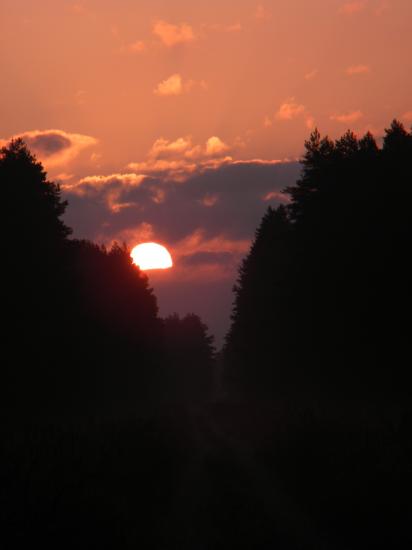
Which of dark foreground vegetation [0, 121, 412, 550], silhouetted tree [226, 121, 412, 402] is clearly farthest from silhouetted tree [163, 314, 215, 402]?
silhouetted tree [226, 121, 412, 402]

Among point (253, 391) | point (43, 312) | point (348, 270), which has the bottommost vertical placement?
point (253, 391)

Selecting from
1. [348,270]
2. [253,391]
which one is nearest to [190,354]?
[253,391]

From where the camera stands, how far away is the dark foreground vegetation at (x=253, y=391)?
10734mm

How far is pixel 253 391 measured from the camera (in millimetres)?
53688

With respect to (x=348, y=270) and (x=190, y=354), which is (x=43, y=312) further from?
(x=190, y=354)

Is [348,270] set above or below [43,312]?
above

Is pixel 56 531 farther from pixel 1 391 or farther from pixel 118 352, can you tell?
pixel 118 352

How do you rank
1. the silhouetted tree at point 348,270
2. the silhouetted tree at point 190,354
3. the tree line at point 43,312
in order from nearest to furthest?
the tree line at point 43,312 < the silhouetted tree at point 348,270 < the silhouetted tree at point 190,354

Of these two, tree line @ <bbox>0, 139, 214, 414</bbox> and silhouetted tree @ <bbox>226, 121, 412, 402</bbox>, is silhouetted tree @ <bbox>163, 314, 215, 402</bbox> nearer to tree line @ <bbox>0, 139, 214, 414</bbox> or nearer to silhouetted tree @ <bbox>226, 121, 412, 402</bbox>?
tree line @ <bbox>0, 139, 214, 414</bbox>

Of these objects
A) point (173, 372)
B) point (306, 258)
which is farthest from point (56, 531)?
point (173, 372)

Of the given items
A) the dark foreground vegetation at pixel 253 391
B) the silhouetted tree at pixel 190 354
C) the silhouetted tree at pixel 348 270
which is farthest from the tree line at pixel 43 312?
the silhouetted tree at pixel 190 354

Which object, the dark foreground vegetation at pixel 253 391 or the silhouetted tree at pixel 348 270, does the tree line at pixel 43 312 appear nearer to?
the dark foreground vegetation at pixel 253 391

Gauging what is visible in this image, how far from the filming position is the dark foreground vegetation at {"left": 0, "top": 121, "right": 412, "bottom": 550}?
423 inches

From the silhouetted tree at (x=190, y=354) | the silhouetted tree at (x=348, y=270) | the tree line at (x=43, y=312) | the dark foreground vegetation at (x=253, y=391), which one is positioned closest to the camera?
the dark foreground vegetation at (x=253, y=391)
